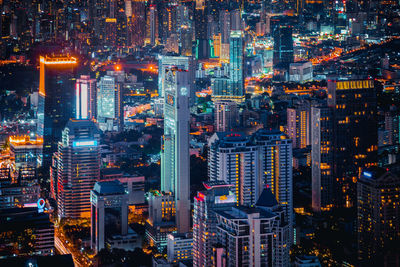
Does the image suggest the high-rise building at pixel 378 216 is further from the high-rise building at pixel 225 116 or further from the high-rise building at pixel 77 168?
the high-rise building at pixel 225 116

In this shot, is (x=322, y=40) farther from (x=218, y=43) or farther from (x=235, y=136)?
(x=235, y=136)

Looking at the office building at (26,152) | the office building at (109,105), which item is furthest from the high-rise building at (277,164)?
the office building at (109,105)

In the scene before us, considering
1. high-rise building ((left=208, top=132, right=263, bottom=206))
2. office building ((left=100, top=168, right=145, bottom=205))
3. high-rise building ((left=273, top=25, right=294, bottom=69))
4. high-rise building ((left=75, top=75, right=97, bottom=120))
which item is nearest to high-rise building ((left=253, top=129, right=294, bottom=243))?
high-rise building ((left=208, top=132, right=263, bottom=206))

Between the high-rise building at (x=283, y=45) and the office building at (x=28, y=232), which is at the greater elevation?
the high-rise building at (x=283, y=45)

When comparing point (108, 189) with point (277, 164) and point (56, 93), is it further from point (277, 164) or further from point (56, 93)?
point (56, 93)

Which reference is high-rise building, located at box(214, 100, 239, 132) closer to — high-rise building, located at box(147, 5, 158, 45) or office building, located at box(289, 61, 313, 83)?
office building, located at box(289, 61, 313, 83)

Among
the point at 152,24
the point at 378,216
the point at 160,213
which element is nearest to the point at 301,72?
the point at 152,24
